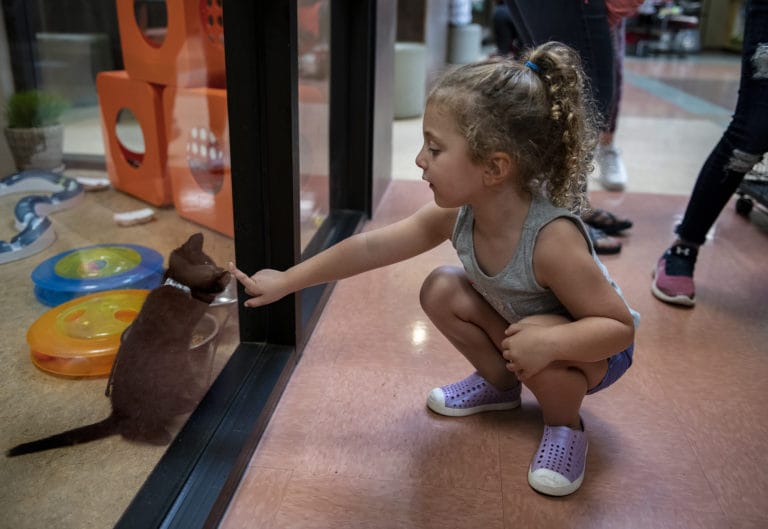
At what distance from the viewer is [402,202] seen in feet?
7.65

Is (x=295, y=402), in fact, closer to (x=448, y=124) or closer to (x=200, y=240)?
(x=200, y=240)

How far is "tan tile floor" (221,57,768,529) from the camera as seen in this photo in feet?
3.11

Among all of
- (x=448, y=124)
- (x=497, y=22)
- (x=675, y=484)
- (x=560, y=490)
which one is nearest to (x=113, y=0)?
(x=448, y=124)

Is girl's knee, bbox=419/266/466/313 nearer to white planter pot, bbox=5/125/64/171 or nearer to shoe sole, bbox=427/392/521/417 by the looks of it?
shoe sole, bbox=427/392/521/417

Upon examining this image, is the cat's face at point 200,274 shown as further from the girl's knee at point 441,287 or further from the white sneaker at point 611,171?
the white sneaker at point 611,171

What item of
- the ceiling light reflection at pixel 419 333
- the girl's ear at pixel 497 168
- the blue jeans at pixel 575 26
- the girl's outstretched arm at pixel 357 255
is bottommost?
the ceiling light reflection at pixel 419 333

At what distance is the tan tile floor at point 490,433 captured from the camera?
0.95 meters

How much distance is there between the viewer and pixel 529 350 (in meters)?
0.91

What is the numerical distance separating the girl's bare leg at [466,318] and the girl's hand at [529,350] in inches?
5.6

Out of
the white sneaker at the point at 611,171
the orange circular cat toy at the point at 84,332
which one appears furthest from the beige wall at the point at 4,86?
the white sneaker at the point at 611,171

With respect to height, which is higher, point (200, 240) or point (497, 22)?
point (497, 22)

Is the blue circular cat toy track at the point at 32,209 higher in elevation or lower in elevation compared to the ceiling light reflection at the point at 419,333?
higher

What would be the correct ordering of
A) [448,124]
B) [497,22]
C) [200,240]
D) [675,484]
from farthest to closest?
[497,22] → [200,240] → [675,484] → [448,124]

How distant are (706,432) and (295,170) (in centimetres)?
80
